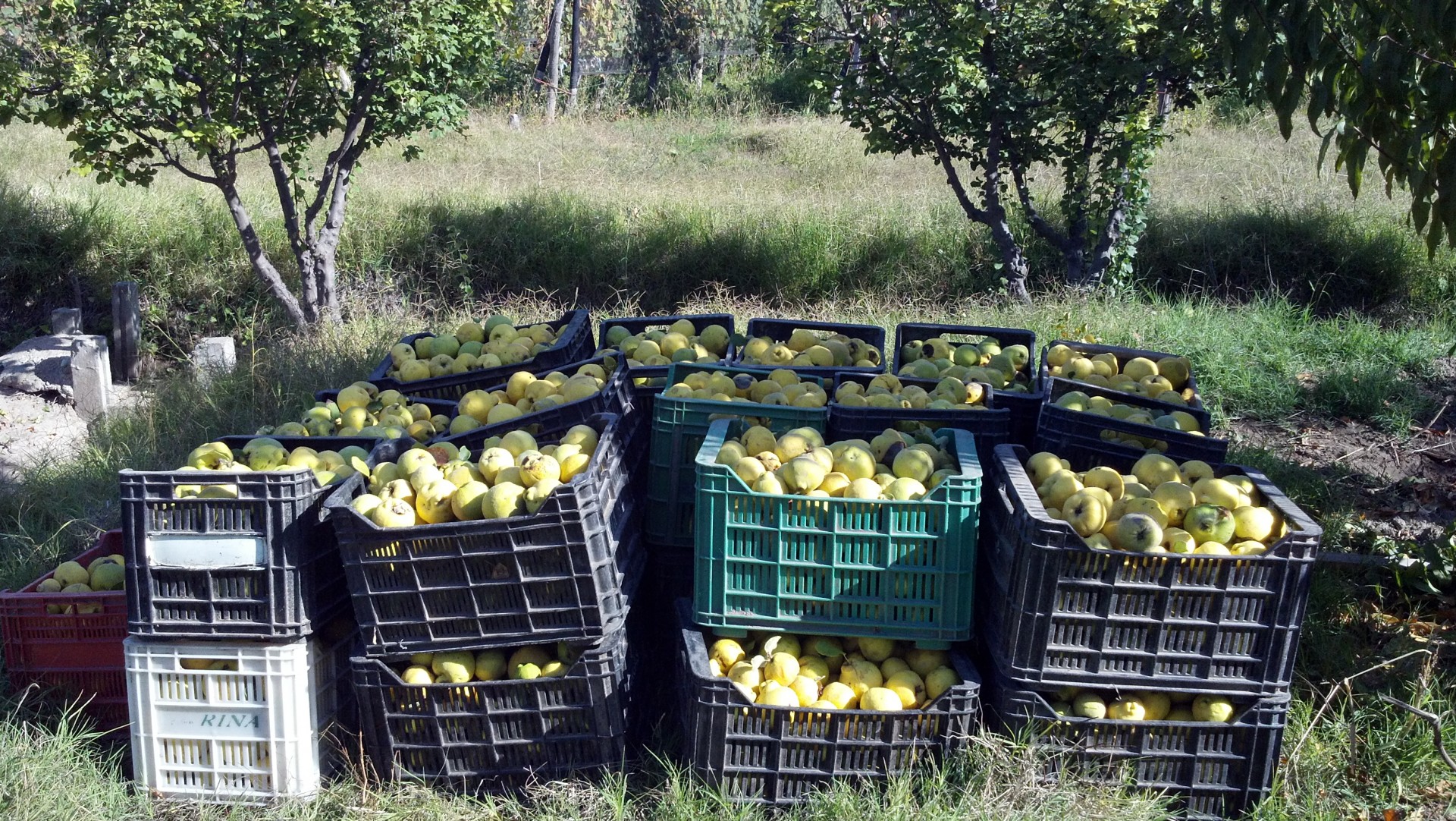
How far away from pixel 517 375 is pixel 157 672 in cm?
161

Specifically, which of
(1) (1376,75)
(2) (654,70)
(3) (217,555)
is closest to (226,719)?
(3) (217,555)

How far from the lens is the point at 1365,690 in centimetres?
356

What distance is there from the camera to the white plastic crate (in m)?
3.07

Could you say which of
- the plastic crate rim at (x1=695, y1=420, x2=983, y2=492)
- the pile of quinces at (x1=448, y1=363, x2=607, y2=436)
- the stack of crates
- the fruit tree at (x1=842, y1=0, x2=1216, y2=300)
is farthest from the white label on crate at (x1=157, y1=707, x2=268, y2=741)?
the fruit tree at (x1=842, y1=0, x2=1216, y2=300)

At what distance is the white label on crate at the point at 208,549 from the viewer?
3000 mm

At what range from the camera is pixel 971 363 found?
4.58 meters

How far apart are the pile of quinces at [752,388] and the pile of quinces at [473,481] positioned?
469mm

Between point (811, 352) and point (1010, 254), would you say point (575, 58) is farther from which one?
point (811, 352)

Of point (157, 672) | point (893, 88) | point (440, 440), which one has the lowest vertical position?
point (157, 672)

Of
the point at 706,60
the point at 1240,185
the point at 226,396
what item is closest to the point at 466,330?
the point at 226,396

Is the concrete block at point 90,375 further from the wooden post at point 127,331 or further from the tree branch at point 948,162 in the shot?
the tree branch at point 948,162

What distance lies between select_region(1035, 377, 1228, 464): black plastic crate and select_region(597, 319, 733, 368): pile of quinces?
1306 mm

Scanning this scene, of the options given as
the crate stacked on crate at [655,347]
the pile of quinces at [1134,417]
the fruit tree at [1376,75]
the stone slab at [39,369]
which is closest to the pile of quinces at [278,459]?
the crate stacked on crate at [655,347]

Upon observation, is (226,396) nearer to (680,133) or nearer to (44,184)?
(44,184)
